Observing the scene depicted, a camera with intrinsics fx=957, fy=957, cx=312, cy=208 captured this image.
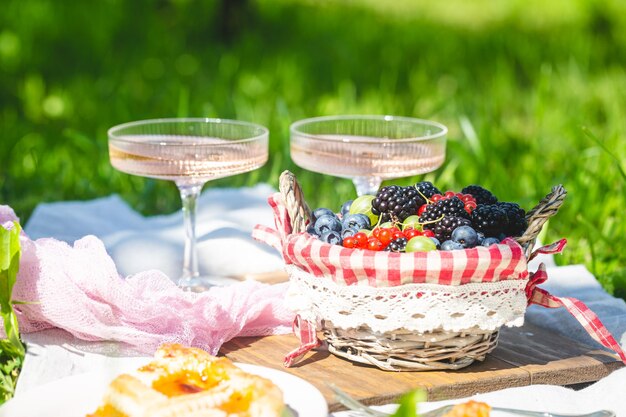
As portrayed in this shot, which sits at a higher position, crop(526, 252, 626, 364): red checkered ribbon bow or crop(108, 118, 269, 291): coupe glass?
crop(108, 118, 269, 291): coupe glass

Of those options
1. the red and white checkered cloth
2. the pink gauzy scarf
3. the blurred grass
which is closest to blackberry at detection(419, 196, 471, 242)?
the red and white checkered cloth

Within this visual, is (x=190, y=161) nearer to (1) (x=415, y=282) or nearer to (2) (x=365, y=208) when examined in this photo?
(2) (x=365, y=208)

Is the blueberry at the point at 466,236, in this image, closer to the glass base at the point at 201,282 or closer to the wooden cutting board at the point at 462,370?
the wooden cutting board at the point at 462,370

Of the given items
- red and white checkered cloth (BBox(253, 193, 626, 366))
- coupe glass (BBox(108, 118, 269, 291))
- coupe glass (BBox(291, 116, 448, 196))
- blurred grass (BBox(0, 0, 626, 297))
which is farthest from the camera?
blurred grass (BBox(0, 0, 626, 297))

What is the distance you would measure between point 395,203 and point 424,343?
286mm

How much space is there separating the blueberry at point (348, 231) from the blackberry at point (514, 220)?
0.29 m

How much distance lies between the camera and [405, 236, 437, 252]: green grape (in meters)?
1.77

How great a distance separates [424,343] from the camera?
1.82 m

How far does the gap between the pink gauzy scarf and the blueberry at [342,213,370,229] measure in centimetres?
28

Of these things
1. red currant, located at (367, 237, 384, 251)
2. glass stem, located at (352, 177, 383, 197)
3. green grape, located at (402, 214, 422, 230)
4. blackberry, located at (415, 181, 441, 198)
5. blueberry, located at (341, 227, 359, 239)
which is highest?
blackberry, located at (415, 181, 441, 198)

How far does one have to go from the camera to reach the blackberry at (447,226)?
5.95 ft

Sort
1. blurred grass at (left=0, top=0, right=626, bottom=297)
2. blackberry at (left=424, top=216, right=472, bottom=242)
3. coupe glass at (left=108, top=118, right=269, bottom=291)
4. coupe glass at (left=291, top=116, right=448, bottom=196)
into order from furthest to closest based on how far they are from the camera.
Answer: blurred grass at (left=0, top=0, right=626, bottom=297)
coupe glass at (left=291, top=116, right=448, bottom=196)
coupe glass at (left=108, top=118, right=269, bottom=291)
blackberry at (left=424, top=216, right=472, bottom=242)

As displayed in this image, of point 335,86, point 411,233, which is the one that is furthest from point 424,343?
point 335,86

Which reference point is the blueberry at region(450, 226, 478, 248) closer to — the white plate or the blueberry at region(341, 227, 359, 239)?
the blueberry at region(341, 227, 359, 239)
